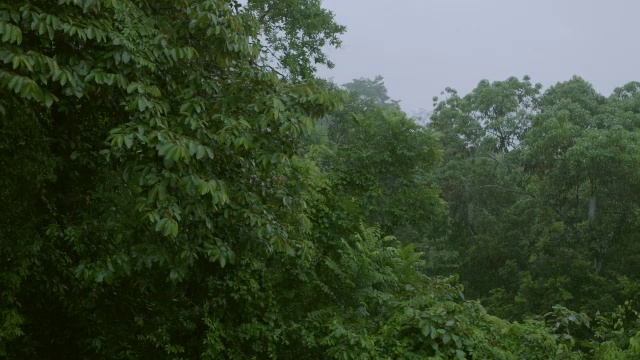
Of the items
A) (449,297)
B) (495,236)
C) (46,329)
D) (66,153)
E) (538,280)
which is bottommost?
(46,329)

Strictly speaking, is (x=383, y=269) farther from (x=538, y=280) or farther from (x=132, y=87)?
(x=538, y=280)

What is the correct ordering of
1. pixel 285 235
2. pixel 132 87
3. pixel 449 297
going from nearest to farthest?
1. pixel 132 87
2. pixel 285 235
3. pixel 449 297

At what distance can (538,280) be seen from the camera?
56.2ft

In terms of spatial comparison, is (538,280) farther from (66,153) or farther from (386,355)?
(66,153)

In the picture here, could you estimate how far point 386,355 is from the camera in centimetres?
417

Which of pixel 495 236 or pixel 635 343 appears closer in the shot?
pixel 635 343

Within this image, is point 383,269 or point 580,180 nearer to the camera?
point 383,269

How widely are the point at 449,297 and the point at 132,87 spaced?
339 cm

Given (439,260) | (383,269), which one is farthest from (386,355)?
(439,260)

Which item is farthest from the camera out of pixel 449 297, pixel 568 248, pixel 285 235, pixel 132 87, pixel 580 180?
pixel 568 248

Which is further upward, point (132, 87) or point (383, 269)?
point (132, 87)

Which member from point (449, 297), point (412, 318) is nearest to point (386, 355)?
point (412, 318)

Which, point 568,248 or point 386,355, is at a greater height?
point 568,248

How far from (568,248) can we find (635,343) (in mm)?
14059
